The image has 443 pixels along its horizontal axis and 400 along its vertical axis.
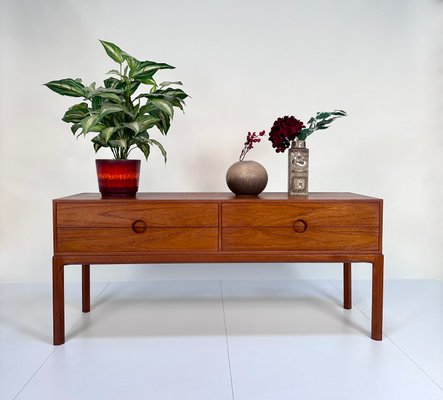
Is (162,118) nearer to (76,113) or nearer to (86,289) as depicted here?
(76,113)

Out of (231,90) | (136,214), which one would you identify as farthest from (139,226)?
(231,90)

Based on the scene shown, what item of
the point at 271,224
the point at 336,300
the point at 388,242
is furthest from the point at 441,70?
the point at 271,224

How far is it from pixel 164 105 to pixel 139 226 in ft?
1.40

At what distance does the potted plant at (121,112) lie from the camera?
1541mm

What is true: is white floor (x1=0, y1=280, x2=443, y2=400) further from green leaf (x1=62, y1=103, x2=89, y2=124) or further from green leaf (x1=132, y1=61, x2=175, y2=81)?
green leaf (x1=132, y1=61, x2=175, y2=81)

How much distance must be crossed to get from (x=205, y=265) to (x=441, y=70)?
1.59m

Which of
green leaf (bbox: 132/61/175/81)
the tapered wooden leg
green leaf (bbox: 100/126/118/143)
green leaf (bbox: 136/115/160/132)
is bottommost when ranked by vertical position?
the tapered wooden leg

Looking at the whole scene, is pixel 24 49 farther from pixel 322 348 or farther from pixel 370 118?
pixel 322 348

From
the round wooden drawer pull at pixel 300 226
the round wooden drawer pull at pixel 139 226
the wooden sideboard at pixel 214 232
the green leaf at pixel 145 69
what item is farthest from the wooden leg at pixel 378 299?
the green leaf at pixel 145 69

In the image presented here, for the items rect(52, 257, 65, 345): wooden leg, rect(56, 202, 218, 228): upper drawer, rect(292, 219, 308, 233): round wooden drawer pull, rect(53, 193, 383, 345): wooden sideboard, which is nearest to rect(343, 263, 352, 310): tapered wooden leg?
rect(53, 193, 383, 345): wooden sideboard

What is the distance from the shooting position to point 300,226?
153cm

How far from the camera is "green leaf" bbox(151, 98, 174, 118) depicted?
1.55 meters

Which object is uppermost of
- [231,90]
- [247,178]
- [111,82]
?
[231,90]

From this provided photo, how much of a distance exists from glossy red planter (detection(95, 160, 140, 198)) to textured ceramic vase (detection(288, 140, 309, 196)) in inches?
23.0
